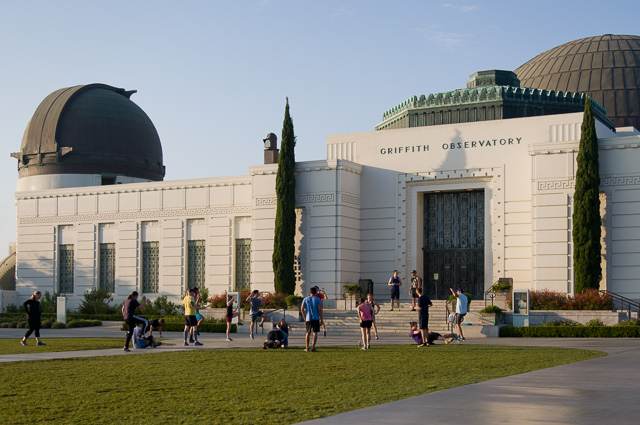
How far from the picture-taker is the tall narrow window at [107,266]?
141ft

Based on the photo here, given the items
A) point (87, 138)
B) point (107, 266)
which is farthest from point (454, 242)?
point (87, 138)

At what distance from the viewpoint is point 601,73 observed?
45.0m

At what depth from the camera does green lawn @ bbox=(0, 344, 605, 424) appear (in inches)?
387

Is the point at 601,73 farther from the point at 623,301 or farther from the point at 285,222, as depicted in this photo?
the point at 285,222

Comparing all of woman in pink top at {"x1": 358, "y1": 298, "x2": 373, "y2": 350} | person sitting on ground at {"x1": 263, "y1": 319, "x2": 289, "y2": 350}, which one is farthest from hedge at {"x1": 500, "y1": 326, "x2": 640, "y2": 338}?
person sitting on ground at {"x1": 263, "y1": 319, "x2": 289, "y2": 350}

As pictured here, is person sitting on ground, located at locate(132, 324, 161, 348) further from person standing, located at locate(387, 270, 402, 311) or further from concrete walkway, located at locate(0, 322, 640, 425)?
person standing, located at locate(387, 270, 402, 311)

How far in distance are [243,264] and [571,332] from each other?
17.0 metres

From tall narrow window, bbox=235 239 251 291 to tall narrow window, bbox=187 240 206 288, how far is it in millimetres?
2074

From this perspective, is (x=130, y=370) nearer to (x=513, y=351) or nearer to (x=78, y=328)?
(x=513, y=351)

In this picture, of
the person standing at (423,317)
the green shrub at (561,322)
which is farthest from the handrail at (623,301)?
the person standing at (423,317)

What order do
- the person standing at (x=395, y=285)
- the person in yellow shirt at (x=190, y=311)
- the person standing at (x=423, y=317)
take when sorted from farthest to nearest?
the person standing at (x=395, y=285), the person in yellow shirt at (x=190, y=311), the person standing at (x=423, y=317)

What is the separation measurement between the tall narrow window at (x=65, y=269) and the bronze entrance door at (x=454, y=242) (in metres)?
19.8

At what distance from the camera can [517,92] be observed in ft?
119

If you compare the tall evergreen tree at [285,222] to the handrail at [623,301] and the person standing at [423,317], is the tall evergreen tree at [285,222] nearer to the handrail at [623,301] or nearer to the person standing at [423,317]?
the handrail at [623,301]
